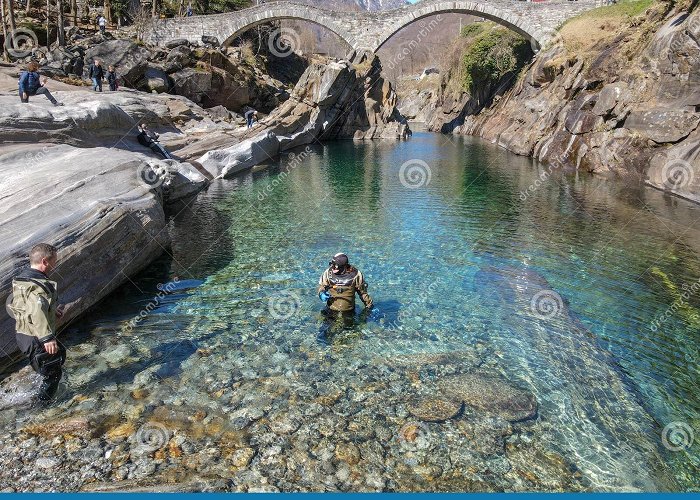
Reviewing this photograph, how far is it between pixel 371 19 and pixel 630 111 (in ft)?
133

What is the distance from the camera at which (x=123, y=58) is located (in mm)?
43031

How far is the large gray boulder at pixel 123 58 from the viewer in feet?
139

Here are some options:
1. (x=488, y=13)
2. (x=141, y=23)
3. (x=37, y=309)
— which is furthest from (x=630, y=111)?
(x=141, y=23)

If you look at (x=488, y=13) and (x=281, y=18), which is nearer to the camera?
(x=488, y=13)

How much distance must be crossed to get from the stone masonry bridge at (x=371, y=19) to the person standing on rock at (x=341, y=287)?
54.3 m

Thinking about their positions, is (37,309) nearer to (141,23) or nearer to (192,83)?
(192,83)

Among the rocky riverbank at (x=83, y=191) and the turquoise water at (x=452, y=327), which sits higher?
the rocky riverbank at (x=83, y=191)

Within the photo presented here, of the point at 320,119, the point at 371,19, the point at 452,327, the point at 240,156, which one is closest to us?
the point at 452,327

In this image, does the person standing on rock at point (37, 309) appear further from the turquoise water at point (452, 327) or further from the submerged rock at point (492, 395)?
the submerged rock at point (492, 395)

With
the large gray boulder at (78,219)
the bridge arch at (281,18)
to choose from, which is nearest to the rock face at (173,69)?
the bridge arch at (281,18)

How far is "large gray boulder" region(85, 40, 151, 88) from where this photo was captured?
4234 cm

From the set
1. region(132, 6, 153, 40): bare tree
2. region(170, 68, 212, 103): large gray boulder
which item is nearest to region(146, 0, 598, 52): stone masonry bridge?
region(132, 6, 153, 40): bare tree

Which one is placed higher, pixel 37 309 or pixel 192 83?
pixel 192 83

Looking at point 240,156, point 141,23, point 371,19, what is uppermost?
point 371,19
